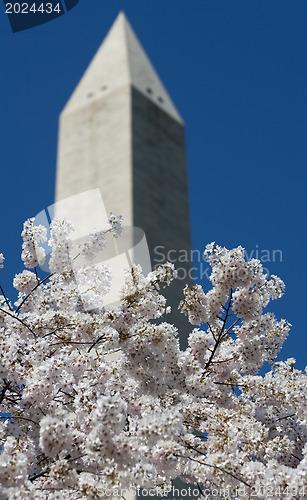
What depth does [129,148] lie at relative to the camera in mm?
24406

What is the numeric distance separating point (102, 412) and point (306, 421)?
9.00ft

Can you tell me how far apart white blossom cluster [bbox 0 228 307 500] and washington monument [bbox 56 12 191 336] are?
16.0 meters

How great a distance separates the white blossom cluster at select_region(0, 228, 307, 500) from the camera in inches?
187

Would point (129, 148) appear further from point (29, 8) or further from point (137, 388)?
point (137, 388)

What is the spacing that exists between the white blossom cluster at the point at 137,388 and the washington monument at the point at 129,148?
1596 cm

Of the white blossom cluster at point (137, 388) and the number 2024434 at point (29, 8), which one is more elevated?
the number 2024434 at point (29, 8)

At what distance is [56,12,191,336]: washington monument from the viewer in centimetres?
2369

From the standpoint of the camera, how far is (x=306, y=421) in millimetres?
6535

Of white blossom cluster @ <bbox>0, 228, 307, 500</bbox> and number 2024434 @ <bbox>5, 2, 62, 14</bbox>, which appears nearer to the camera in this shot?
white blossom cluster @ <bbox>0, 228, 307, 500</bbox>

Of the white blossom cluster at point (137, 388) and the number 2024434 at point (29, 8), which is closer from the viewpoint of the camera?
the white blossom cluster at point (137, 388)

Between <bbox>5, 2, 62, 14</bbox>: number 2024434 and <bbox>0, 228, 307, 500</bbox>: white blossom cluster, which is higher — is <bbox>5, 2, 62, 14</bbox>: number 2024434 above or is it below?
above

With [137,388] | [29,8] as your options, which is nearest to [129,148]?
[29,8]

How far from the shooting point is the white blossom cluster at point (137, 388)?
15.6 ft

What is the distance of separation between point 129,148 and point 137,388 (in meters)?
19.0
